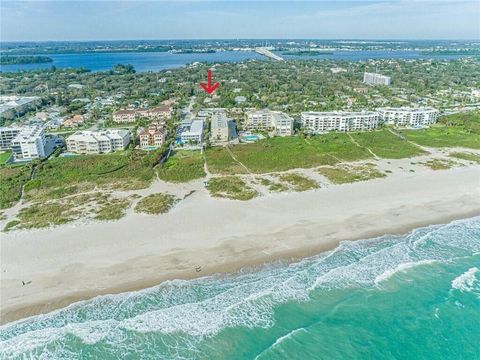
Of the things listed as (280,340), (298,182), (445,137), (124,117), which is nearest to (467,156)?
(445,137)

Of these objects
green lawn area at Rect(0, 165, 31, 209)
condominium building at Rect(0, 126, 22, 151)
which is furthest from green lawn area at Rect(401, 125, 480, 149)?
condominium building at Rect(0, 126, 22, 151)

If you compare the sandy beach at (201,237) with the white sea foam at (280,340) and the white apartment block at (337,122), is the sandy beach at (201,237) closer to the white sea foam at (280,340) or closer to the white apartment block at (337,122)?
the white sea foam at (280,340)

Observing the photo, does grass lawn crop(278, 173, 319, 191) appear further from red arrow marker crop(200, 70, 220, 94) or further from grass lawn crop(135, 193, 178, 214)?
red arrow marker crop(200, 70, 220, 94)

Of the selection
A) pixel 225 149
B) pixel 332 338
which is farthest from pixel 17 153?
pixel 332 338

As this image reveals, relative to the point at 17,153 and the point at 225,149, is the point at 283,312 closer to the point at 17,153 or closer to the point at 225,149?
the point at 225,149

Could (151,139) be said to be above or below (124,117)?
below

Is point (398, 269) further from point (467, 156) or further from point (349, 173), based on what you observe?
point (467, 156)
